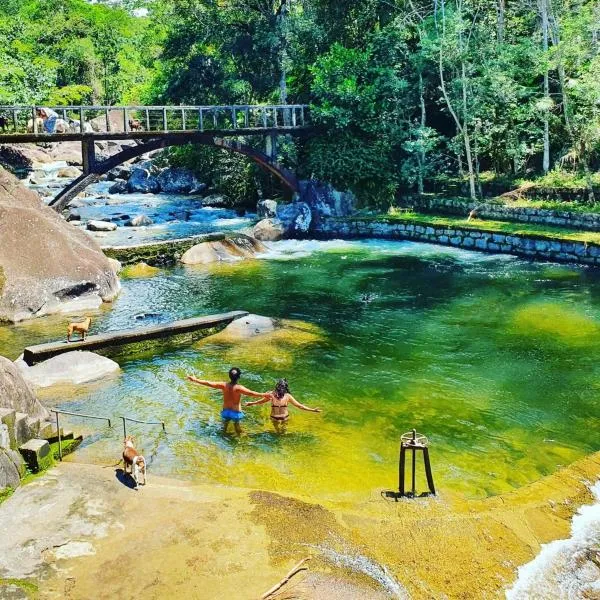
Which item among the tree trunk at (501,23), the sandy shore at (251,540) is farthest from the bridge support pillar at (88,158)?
the tree trunk at (501,23)

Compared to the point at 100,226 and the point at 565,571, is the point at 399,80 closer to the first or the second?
the point at 100,226

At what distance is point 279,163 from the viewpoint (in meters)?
36.0

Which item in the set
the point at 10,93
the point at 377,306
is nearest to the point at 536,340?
the point at 377,306

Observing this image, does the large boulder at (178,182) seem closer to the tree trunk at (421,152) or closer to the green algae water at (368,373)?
the tree trunk at (421,152)

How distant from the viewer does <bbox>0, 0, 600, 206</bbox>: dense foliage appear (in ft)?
102

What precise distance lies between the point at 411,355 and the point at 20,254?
13182 mm

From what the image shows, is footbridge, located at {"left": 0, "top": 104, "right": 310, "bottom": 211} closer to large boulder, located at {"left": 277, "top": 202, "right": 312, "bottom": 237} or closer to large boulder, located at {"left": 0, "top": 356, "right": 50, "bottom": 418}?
large boulder, located at {"left": 277, "top": 202, "right": 312, "bottom": 237}

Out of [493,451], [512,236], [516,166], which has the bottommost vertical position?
[493,451]

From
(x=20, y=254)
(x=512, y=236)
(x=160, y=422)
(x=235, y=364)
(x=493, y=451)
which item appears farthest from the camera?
(x=512, y=236)

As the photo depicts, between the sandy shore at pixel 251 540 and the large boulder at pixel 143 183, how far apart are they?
1547 inches

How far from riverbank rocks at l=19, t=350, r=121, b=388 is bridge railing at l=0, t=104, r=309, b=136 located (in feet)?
42.9

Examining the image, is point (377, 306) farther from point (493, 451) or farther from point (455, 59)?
point (455, 59)

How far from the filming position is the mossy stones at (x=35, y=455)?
31.9 ft

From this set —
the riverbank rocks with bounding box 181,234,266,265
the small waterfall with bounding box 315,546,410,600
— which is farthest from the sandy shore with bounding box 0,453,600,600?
the riverbank rocks with bounding box 181,234,266,265
